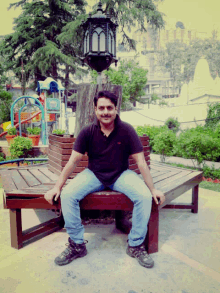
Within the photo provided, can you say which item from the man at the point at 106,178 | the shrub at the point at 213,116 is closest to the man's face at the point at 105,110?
the man at the point at 106,178

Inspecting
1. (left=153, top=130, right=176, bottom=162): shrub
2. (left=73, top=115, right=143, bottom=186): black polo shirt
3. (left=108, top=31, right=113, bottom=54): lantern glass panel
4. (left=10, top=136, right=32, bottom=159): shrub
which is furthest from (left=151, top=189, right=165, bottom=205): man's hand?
(left=10, top=136, right=32, bottom=159): shrub

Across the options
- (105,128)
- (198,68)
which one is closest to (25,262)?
(105,128)

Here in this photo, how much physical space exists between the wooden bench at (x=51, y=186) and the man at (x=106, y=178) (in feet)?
0.40

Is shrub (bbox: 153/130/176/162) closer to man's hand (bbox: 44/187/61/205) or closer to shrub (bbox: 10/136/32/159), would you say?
shrub (bbox: 10/136/32/159)

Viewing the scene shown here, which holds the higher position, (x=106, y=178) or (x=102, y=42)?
(x=102, y=42)

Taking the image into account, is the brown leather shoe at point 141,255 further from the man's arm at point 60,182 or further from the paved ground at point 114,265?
the man's arm at point 60,182

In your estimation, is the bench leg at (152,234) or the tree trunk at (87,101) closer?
the bench leg at (152,234)

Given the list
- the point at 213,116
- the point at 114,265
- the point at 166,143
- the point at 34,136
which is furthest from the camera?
the point at 213,116

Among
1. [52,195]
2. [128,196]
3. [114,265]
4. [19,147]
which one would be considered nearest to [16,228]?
[52,195]

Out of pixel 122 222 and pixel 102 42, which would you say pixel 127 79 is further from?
pixel 122 222

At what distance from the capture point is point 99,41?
361 cm

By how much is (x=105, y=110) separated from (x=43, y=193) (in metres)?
0.99

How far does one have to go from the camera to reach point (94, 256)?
2.28 m

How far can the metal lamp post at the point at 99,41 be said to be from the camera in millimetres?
3578
